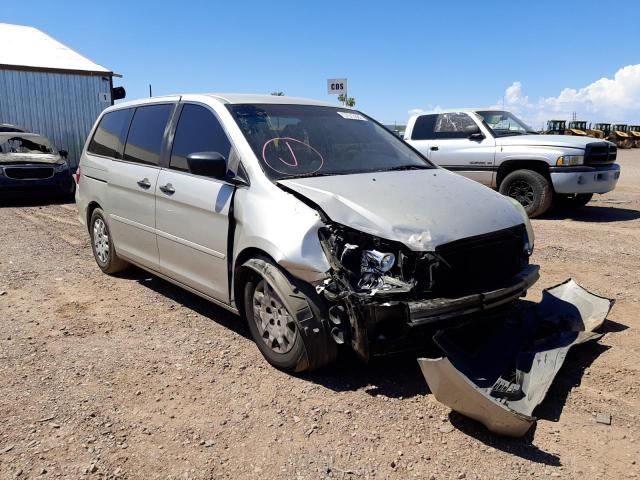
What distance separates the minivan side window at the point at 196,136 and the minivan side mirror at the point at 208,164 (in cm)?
20

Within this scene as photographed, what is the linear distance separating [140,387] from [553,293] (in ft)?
10.3

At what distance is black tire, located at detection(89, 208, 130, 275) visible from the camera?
225 inches

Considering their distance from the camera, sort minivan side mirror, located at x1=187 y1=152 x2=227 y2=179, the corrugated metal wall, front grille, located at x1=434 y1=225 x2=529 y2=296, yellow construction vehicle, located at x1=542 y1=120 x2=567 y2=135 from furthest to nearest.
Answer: yellow construction vehicle, located at x1=542 y1=120 x2=567 y2=135
the corrugated metal wall
minivan side mirror, located at x1=187 y1=152 x2=227 y2=179
front grille, located at x1=434 y1=225 x2=529 y2=296

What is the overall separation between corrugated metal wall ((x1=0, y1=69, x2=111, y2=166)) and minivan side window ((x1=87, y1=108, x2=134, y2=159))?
14958 mm

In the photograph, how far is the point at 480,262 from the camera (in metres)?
3.31

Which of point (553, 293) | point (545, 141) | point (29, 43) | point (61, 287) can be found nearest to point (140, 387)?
point (61, 287)

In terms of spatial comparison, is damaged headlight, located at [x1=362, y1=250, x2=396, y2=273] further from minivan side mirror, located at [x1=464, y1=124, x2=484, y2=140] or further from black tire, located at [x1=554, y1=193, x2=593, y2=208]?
black tire, located at [x1=554, y1=193, x2=593, y2=208]

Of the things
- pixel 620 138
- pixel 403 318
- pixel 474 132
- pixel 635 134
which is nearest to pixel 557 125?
pixel 620 138

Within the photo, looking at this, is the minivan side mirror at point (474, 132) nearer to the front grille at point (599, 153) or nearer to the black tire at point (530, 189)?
the black tire at point (530, 189)

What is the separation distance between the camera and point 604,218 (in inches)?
367

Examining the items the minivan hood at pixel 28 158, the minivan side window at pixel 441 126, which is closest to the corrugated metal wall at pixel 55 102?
the minivan hood at pixel 28 158

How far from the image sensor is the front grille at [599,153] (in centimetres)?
891

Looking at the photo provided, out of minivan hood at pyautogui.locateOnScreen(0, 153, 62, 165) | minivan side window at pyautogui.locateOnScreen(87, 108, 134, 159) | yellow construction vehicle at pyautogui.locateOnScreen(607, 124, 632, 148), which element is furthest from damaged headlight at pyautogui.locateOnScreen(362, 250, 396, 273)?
yellow construction vehicle at pyautogui.locateOnScreen(607, 124, 632, 148)

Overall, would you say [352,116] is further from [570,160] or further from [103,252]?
[570,160]
